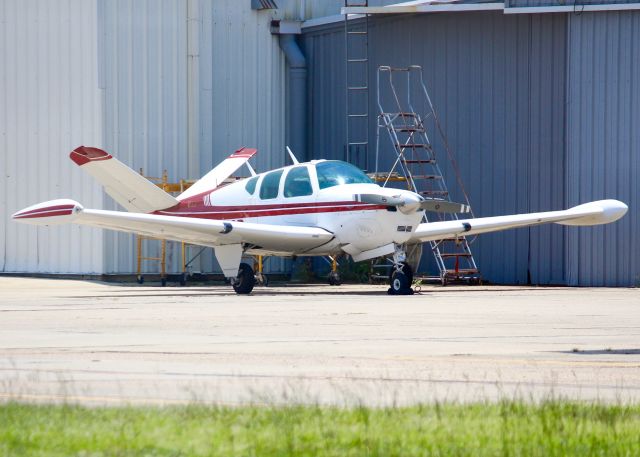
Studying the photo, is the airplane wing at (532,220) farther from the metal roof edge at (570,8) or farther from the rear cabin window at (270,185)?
the metal roof edge at (570,8)

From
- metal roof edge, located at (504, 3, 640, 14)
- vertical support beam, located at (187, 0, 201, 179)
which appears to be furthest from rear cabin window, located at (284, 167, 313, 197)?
vertical support beam, located at (187, 0, 201, 179)

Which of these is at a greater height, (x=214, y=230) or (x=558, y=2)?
(x=558, y=2)

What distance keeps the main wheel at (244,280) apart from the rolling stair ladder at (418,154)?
6.49 m

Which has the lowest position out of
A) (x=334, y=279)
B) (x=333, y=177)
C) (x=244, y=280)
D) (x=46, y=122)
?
(x=334, y=279)

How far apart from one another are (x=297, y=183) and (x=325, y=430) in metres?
17.0

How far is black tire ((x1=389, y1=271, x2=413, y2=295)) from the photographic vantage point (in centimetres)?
2162

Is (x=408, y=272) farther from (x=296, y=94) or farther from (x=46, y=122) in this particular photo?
(x=296, y=94)

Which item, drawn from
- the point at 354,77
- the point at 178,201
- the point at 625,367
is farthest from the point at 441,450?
the point at 354,77

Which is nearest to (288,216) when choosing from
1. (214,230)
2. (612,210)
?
(214,230)

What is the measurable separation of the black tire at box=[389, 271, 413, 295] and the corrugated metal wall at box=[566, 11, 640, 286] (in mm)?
6379

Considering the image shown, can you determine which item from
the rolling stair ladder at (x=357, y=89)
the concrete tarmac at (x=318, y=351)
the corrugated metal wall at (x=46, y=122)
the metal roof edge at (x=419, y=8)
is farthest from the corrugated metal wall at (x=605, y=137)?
the corrugated metal wall at (x=46, y=122)

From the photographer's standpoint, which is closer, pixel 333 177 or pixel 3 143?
pixel 333 177

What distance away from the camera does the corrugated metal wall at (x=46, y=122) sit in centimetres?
2880

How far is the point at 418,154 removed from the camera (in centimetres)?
3039
